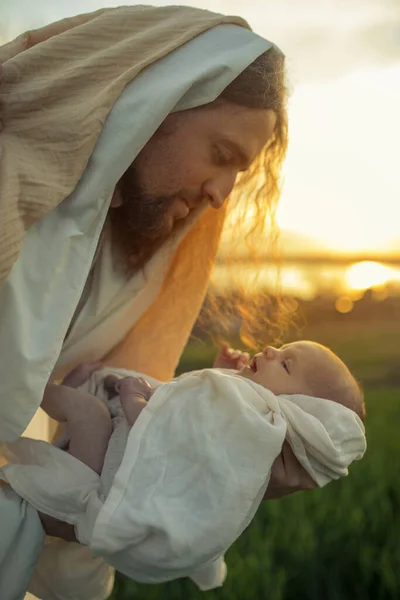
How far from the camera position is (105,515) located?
1143 mm

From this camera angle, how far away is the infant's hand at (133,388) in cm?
134

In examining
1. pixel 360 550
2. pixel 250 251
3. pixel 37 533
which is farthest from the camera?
pixel 360 550

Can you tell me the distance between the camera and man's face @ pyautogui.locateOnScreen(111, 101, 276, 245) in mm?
1528

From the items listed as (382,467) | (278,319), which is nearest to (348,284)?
(382,467)

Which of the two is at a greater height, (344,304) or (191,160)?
(191,160)

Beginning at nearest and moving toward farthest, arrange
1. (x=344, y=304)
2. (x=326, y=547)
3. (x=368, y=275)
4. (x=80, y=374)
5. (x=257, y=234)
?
1. (x=80, y=374)
2. (x=257, y=234)
3. (x=326, y=547)
4. (x=368, y=275)
5. (x=344, y=304)

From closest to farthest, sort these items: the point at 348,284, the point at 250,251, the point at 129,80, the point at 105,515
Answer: the point at 105,515 → the point at 129,80 → the point at 250,251 → the point at 348,284

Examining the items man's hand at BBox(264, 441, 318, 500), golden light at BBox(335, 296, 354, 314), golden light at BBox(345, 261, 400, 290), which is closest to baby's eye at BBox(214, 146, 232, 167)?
man's hand at BBox(264, 441, 318, 500)

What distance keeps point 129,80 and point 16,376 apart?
1.82 feet

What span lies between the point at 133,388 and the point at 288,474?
299mm

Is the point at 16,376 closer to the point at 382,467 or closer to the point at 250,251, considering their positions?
the point at 250,251

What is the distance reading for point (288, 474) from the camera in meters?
1.31

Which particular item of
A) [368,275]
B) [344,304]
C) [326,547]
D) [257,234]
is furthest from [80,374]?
[344,304]

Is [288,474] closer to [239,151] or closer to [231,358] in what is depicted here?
[231,358]
